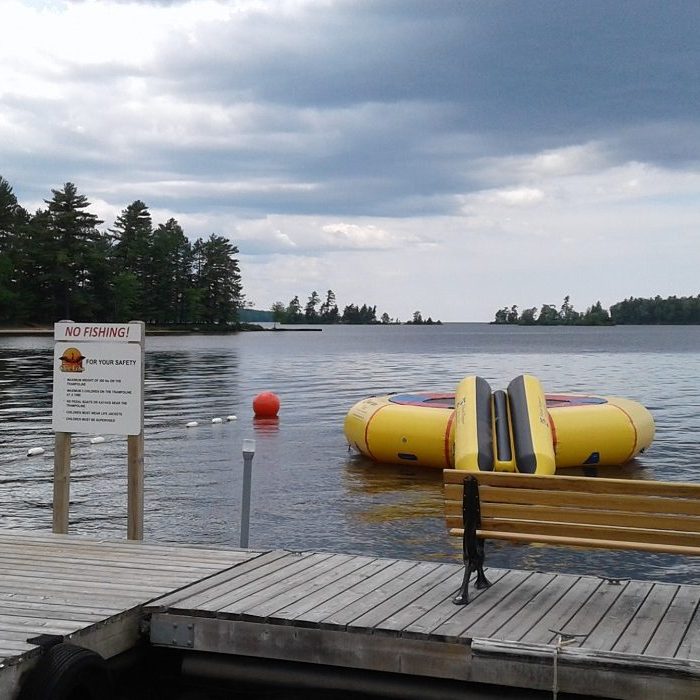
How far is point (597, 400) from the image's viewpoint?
18.8m

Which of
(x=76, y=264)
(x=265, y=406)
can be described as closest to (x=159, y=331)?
(x=76, y=264)

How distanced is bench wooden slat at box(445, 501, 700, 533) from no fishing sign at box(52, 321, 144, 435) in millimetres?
3147

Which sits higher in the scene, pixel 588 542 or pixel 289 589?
pixel 588 542

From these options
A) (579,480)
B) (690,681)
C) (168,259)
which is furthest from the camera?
(168,259)

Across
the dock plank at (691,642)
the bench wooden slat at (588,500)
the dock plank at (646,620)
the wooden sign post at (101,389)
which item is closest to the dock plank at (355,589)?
the bench wooden slat at (588,500)

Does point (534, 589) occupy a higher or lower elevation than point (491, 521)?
lower

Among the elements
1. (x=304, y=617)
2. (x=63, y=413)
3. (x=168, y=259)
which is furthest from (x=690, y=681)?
(x=168, y=259)

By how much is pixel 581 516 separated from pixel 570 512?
0.07 metres

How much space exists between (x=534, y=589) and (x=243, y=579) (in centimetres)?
196

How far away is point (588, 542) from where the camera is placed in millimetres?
6344

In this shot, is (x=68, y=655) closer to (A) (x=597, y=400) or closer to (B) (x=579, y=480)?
(B) (x=579, y=480)

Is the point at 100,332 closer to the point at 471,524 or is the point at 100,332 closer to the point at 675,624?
the point at 471,524

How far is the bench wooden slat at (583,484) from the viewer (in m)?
6.00

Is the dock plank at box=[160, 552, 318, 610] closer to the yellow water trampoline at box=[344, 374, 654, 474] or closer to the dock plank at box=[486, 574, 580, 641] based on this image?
the dock plank at box=[486, 574, 580, 641]
